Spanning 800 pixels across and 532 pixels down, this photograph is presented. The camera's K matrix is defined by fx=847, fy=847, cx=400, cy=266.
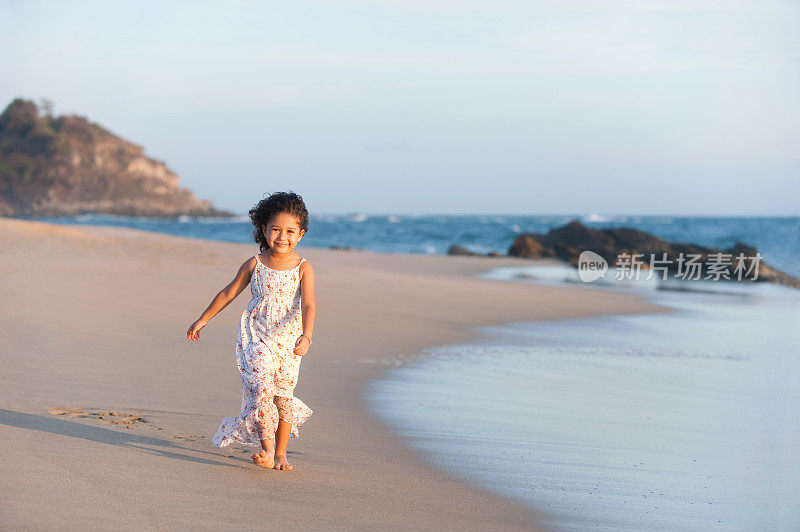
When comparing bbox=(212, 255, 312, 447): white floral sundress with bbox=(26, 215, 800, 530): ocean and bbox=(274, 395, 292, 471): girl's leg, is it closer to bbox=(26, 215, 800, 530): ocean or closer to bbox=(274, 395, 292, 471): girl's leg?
bbox=(274, 395, 292, 471): girl's leg

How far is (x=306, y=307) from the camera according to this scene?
4105mm

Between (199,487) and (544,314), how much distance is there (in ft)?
28.3

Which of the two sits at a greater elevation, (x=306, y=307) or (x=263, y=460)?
(x=306, y=307)

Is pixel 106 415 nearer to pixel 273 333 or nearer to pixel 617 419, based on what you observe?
pixel 273 333

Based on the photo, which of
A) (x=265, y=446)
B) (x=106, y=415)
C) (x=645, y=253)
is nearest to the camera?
(x=265, y=446)

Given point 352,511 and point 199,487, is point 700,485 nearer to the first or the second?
point 352,511

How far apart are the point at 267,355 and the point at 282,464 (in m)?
0.52

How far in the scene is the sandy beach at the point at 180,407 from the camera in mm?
3375

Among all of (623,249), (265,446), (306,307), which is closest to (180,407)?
(265,446)

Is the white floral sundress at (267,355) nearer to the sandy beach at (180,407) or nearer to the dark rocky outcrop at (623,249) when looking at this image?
the sandy beach at (180,407)

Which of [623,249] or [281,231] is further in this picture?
[623,249]

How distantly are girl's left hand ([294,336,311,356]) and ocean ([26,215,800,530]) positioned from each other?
953 millimetres

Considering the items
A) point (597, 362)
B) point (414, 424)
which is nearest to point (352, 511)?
point (414, 424)

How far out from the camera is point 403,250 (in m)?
39.4
